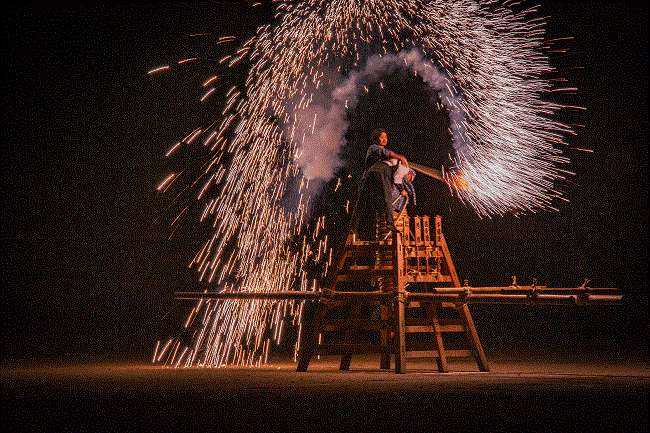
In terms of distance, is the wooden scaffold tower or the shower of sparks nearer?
the wooden scaffold tower

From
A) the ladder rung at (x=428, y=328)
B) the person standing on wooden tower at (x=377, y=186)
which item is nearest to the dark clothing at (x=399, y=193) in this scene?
the person standing on wooden tower at (x=377, y=186)

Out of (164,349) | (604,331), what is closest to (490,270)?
(604,331)

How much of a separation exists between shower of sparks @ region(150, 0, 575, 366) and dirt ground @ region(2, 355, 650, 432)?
2.10 meters

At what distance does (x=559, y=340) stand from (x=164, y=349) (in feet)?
26.2

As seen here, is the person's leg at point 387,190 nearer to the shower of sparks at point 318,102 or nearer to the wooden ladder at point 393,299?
the wooden ladder at point 393,299

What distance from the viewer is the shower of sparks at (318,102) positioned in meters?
9.74

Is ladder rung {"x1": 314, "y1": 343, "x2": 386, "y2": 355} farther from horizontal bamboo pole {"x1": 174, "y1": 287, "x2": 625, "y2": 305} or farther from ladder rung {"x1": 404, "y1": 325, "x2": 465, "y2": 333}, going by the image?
horizontal bamboo pole {"x1": 174, "y1": 287, "x2": 625, "y2": 305}

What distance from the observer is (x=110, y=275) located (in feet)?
63.0

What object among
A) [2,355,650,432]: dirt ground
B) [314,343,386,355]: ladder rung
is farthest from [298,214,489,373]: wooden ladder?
[2,355,650,432]: dirt ground

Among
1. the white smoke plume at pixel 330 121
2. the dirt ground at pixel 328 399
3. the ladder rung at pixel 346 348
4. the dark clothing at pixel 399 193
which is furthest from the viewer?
the white smoke plume at pixel 330 121

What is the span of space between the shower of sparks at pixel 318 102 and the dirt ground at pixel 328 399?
210 centimetres

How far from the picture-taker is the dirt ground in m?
5.24

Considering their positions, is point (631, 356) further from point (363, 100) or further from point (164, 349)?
point (164, 349)

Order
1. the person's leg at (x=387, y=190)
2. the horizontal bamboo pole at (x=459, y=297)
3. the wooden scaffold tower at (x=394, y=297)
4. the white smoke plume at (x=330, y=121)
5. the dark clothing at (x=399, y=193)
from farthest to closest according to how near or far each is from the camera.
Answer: the white smoke plume at (x=330, y=121), the dark clothing at (x=399, y=193), the person's leg at (x=387, y=190), the wooden scaffold tower at (x=394, y=297), the horizontal bamboo pole at (x=459, y=297)
